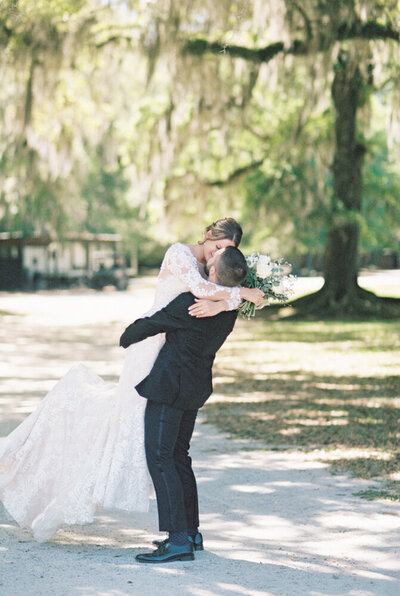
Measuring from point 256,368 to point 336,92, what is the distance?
36.4 ft

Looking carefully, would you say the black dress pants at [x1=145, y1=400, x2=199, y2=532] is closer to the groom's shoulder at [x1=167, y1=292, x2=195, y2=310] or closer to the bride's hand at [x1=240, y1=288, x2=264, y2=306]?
the groom's shoulder at [x1=167, y1=292, x2=195, y2=310]

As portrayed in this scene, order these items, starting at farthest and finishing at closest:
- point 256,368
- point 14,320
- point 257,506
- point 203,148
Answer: point 14,320 → point 203,148 → point 256,368 → point 257,506

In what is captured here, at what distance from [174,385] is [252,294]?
61cm

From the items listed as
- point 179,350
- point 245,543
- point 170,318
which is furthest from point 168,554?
point 170,318

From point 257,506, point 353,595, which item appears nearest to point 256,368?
point 257,506

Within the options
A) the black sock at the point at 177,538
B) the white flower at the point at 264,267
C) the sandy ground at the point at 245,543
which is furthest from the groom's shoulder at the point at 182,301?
the sandy ground at the point at 245,543

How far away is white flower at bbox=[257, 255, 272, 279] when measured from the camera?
461 centimetres

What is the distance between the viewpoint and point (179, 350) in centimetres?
439

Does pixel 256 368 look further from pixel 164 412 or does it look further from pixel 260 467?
pixel 164 412

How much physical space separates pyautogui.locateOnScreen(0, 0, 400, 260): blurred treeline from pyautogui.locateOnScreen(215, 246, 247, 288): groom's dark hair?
7688 millimetres

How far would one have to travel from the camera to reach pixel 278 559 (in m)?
4.43

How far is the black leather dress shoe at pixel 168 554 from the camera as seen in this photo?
4301 mm

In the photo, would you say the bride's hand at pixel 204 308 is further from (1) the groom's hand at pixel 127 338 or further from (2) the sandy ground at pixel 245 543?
(2) the sandy ground at pixel 245 543

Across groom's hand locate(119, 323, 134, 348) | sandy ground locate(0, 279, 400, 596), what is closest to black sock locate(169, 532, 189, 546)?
sandy ground locate(0, 279, 400, 596)
